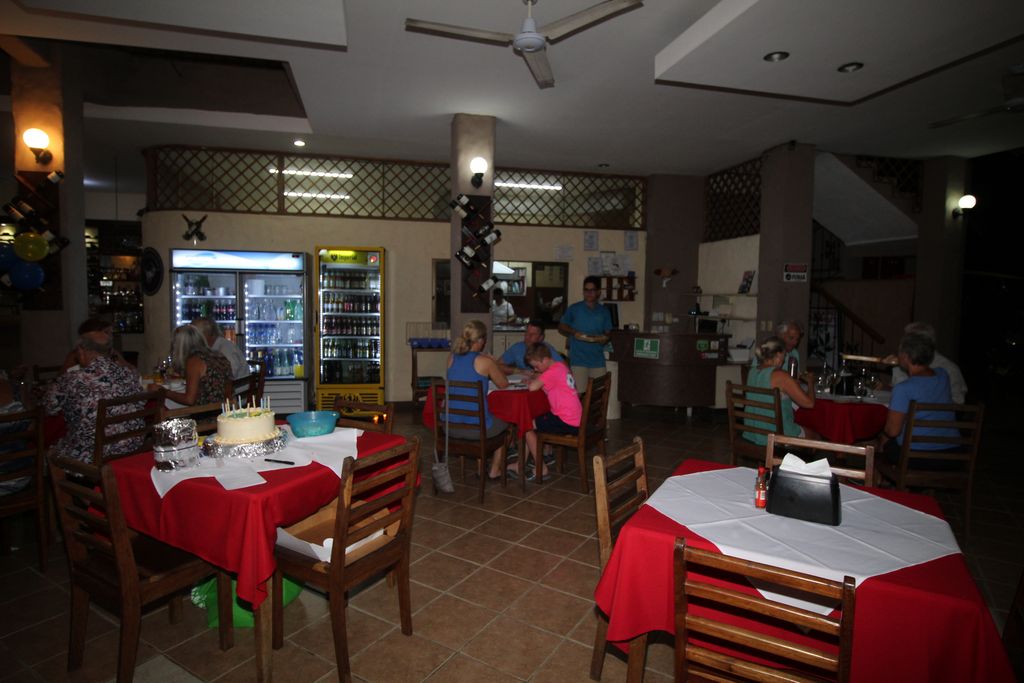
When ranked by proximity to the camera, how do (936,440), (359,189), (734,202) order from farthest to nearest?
(734,202) → (359,189) → (936,440)

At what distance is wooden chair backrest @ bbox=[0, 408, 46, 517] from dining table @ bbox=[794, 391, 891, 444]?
442cm

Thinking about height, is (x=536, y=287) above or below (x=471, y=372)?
above

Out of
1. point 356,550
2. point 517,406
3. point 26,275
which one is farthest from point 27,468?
point 26,275

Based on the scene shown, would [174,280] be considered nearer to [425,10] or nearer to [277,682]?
[425,10]

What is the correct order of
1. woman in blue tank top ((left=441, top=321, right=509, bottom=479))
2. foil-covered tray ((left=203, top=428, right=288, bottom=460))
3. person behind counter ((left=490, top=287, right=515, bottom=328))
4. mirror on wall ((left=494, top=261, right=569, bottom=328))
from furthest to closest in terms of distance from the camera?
mirror on wall ((left=494, top=261, right=569, bottom=328)) → person behind counter ((left=490, top=287, right=515, bottom=328)) → woman in blue tank top ((left=441, top=321, right=509, bottom=479)) → foil-covered tray ((left=203, top=428, right=288, bottom=460))

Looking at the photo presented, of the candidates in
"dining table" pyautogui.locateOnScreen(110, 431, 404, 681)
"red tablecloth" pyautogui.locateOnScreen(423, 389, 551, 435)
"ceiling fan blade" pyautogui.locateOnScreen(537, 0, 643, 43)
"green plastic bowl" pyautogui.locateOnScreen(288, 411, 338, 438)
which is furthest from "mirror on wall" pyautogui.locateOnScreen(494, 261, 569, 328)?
"dining table" pyautogui.locateOnScreen(110, 431, 404, 681)

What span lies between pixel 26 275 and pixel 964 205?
9985 millimetres

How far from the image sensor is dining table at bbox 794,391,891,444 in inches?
142

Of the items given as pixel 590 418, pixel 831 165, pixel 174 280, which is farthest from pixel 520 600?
pixel 831 165

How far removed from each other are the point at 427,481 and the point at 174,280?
426 cm

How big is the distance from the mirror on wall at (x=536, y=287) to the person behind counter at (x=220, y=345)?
3578 mm

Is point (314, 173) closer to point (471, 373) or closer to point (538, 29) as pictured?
point (471, 373)

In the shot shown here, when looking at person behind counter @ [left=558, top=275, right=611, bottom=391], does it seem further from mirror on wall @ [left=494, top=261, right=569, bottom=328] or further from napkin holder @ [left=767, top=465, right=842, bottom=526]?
napkin holder @ [left=767, top=465, right=842, bottom=526]

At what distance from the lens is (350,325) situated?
6.80 metres
